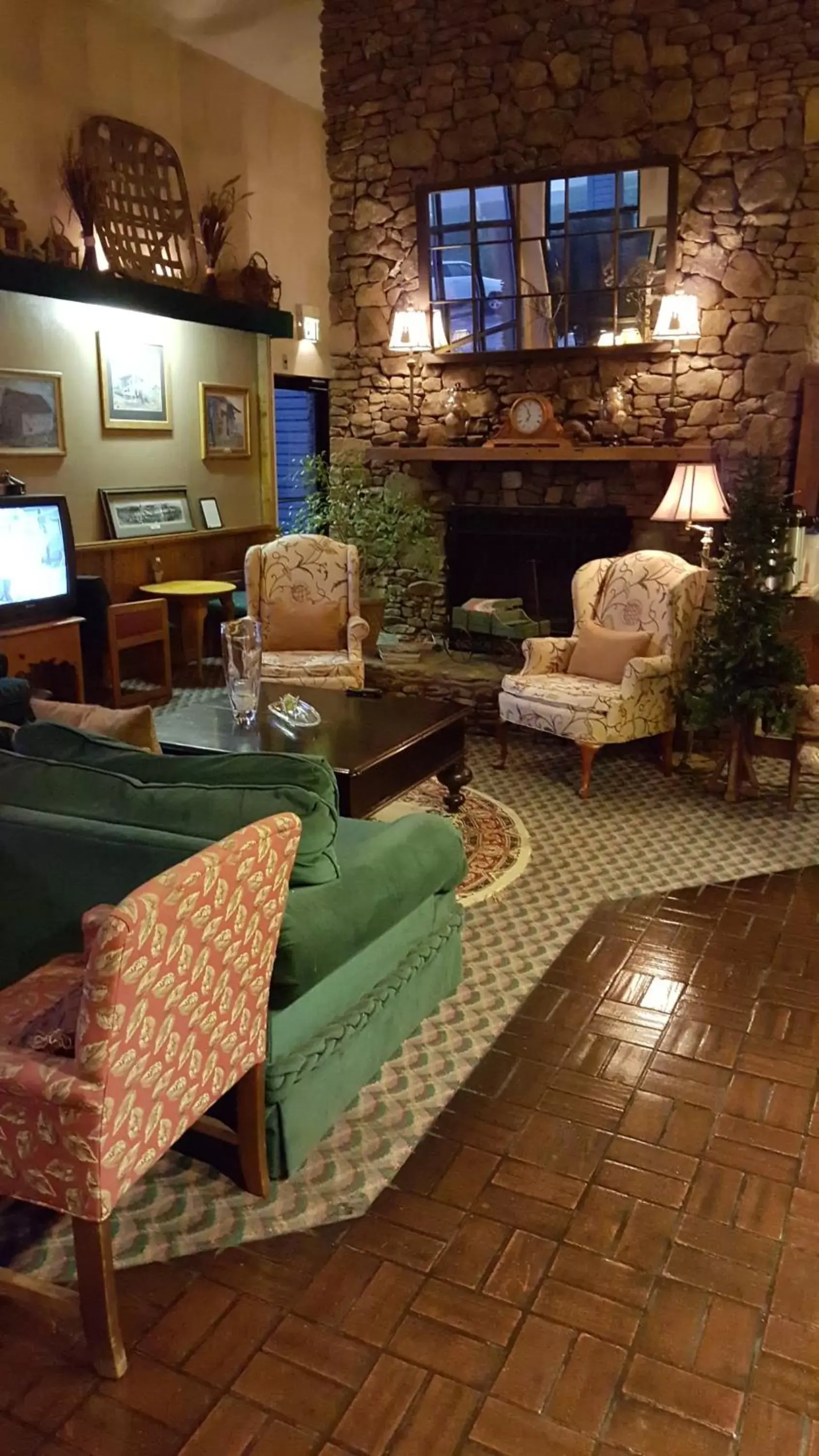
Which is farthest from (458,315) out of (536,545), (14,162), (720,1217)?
(720,1217)

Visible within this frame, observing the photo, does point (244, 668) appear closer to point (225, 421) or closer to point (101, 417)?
point (101, 417)

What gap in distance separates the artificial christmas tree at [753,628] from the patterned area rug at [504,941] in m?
0.43

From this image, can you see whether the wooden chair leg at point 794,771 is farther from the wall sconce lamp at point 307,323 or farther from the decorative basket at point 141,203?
the wall sconce lamp at point 307,323

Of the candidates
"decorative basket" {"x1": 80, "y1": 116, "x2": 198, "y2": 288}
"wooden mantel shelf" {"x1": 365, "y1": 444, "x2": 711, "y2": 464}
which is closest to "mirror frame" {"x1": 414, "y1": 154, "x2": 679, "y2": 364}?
"wooden mantel shelf" {"x1": 365, "y1": 444, "x2": 711, "y2": 464}

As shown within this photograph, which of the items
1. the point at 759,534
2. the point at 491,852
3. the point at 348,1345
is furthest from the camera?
the point at 759,534

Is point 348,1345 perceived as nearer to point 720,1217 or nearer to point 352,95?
point 720,1217

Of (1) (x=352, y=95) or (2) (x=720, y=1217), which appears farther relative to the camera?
(1) (x=352, y=95)

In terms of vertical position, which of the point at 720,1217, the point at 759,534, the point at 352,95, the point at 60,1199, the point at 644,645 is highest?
the point at 352,95

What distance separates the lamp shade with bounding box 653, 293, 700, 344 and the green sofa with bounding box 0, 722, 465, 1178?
422 cm

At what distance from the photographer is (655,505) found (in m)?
6.12

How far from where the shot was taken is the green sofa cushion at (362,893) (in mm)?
2047

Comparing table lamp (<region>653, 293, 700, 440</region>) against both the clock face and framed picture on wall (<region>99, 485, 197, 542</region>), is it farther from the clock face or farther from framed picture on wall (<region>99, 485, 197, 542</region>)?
framed picture on wall (<region>99, 485, 197, 542</region>)

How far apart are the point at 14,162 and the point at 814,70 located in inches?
164

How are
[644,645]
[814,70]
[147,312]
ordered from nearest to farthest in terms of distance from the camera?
[644,645]
[814,70]
[147,312]
